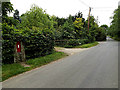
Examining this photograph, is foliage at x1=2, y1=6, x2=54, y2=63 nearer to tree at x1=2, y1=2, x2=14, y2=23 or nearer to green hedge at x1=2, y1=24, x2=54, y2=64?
green hedge at x1=2, y1=24, x2=54, y2=64

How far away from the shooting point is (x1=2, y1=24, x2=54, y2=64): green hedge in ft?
20.4

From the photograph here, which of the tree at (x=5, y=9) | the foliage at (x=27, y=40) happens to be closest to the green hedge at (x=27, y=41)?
the foliage at (x=27, y=40)

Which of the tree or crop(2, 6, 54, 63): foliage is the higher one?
the tree

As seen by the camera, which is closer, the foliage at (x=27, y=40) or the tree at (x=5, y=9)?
the foliage at (x=27, y=40)

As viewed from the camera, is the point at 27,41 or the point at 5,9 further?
the point at 27,41

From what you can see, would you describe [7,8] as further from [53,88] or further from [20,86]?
[53,88]

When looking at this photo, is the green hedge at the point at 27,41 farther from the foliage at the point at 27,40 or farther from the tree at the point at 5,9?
the tree at the point at 5,9

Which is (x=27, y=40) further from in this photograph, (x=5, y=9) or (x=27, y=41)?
(x=5, y=9)

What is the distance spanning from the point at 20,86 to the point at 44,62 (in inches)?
146

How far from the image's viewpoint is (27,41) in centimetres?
749

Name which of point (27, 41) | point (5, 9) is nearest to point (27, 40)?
point (27, 41)

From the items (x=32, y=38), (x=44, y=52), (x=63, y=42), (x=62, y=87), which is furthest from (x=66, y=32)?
(x=62, y=87)

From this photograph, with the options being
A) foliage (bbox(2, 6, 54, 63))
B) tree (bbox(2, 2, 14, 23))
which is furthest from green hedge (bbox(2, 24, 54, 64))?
tree (bbox(2, 2, 14, 23))

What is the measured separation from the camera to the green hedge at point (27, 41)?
6230 millimetres
